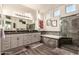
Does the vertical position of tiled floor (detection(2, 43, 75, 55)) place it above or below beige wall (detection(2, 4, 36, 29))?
below

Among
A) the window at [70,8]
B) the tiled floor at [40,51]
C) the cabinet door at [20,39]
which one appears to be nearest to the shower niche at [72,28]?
the window at [70,8]

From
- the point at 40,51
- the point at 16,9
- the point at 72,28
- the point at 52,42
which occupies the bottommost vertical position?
the point at 40,51

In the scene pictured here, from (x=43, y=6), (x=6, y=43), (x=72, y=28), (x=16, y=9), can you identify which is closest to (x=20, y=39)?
(x=6, y=43)

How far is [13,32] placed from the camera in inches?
76.7

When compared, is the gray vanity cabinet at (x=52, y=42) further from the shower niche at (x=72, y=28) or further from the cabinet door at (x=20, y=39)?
the cabinet door at (x=20, y=39)

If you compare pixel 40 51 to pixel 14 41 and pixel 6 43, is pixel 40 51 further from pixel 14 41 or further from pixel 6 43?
pixel 6 43

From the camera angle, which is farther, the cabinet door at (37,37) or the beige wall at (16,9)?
the cabinet door at (37,37)

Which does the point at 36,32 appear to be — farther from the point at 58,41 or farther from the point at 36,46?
the point at 58,41

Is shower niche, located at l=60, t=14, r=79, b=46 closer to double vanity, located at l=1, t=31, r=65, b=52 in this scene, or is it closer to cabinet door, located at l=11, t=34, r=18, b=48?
double vanity, located at l=1, t=31, r=65, b=52

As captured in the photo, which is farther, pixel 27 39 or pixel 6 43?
pixel 27 39

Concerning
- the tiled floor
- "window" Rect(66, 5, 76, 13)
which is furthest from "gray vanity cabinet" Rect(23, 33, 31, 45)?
"window" Rect(66, 5, 76, 13)

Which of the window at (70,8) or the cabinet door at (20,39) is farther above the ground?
the window at (70,8)

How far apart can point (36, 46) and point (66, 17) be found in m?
0.75
